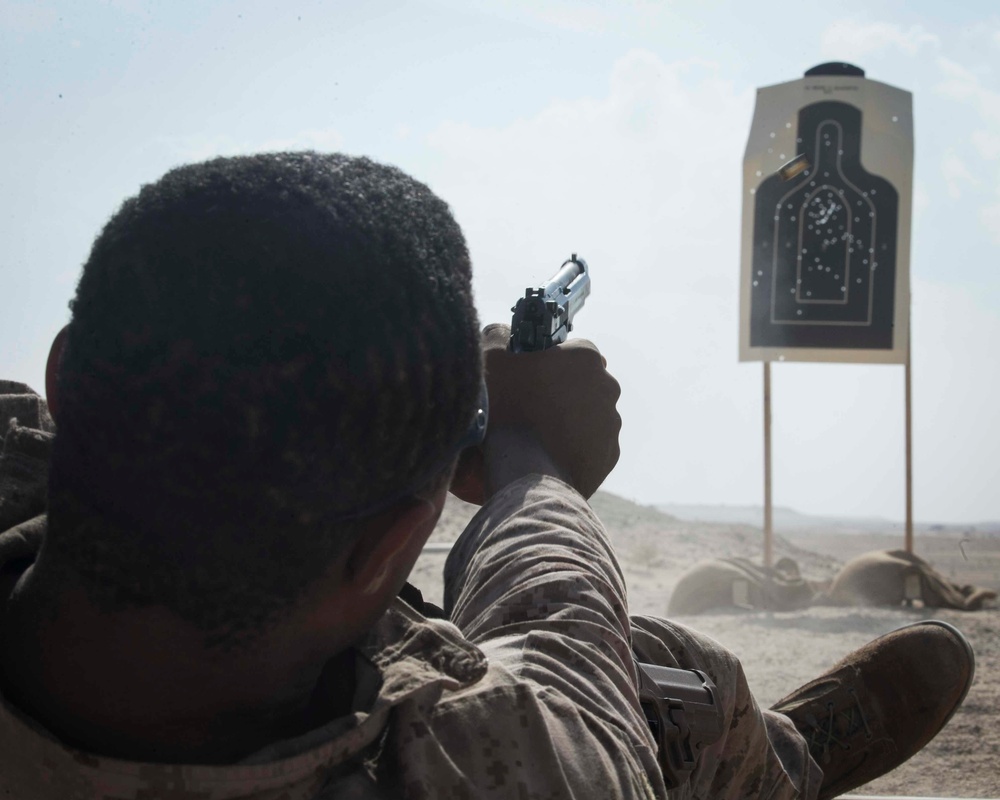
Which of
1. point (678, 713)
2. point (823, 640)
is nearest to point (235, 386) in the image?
point (678, 713)

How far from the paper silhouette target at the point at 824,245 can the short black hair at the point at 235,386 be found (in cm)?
581

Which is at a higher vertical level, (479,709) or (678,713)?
(479,709)

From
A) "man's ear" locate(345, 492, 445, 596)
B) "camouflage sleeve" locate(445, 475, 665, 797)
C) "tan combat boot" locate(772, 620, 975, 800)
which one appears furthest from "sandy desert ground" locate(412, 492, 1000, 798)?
"man's ear" locate(345, 492, 445, 596)

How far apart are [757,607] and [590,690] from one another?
466 centimetres

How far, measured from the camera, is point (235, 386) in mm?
681

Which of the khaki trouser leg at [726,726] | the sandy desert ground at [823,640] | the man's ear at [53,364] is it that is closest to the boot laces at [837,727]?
the khaki trouser leg at [726,726]

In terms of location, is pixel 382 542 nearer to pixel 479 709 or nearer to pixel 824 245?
pixel 479 709

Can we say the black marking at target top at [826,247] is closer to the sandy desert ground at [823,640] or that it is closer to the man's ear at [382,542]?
the sandy desert ground at [823,640]

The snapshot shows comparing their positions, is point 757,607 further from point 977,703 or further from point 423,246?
point 423,246

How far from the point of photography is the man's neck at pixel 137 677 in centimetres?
72

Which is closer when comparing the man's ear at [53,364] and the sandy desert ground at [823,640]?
the man's ear at [53,364]

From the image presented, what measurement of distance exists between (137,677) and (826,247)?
624 centimetres

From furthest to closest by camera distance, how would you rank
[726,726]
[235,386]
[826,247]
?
1. [826,247]
2. [726,726]
3. [235,386]

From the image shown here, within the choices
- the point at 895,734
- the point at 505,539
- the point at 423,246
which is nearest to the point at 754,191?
the point at 895,734
